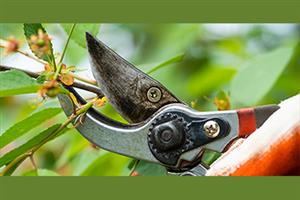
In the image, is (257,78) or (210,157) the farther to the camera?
(257,78)

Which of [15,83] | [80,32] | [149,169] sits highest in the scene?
[80,32]

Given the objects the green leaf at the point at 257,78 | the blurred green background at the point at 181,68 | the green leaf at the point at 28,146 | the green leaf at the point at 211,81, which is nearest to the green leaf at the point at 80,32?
the blurred green background at the point at 181,68

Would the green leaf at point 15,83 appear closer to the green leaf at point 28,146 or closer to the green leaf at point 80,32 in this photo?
the green leaf at point 28,146

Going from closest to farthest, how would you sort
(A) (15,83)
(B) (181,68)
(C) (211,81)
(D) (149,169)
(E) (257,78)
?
1. (A) (15,83)
2. (D) (149,169)
3. (E) (257,78)
4. (C) (211,81)
5. (B) (181,68)

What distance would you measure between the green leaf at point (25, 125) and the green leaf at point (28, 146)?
0.07 ft

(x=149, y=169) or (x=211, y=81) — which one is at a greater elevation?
(x=211, y=81)

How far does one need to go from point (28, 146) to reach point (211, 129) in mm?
301

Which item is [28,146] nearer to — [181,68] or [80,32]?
[80,32]

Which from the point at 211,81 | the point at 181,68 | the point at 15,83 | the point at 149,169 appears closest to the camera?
the point at 15,83

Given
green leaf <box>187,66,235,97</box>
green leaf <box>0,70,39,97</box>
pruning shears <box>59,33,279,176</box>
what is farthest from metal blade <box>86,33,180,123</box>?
green leaf <box>187,66,235,97</box>

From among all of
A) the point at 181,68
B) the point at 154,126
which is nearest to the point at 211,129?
the point at 154,126

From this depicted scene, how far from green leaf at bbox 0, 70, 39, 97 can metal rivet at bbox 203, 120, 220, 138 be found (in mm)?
283

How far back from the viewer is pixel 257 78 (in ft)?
6.06

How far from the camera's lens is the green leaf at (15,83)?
1.18m
